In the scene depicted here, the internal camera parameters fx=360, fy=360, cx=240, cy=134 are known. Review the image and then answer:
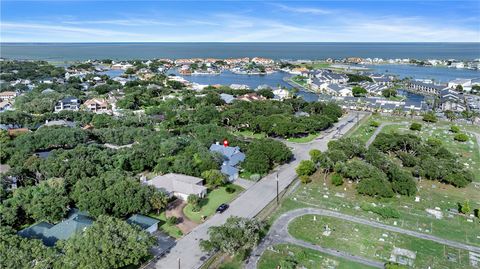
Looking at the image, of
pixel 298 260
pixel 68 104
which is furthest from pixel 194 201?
pixel 68 104

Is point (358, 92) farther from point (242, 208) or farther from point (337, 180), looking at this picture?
point (242, 208)

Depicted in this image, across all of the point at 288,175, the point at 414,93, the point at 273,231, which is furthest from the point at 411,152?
the point at 414,93

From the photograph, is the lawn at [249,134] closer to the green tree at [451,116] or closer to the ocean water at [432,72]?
the green tree at [451,116]

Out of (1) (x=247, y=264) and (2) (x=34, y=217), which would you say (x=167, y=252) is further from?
(2) (x=34, y=217)

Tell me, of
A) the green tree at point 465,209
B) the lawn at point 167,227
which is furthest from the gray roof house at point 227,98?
the green tree at point 465,209

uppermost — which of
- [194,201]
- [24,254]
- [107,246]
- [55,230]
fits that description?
[107,246]

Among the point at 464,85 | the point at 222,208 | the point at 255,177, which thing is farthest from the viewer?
the point at 464,85
